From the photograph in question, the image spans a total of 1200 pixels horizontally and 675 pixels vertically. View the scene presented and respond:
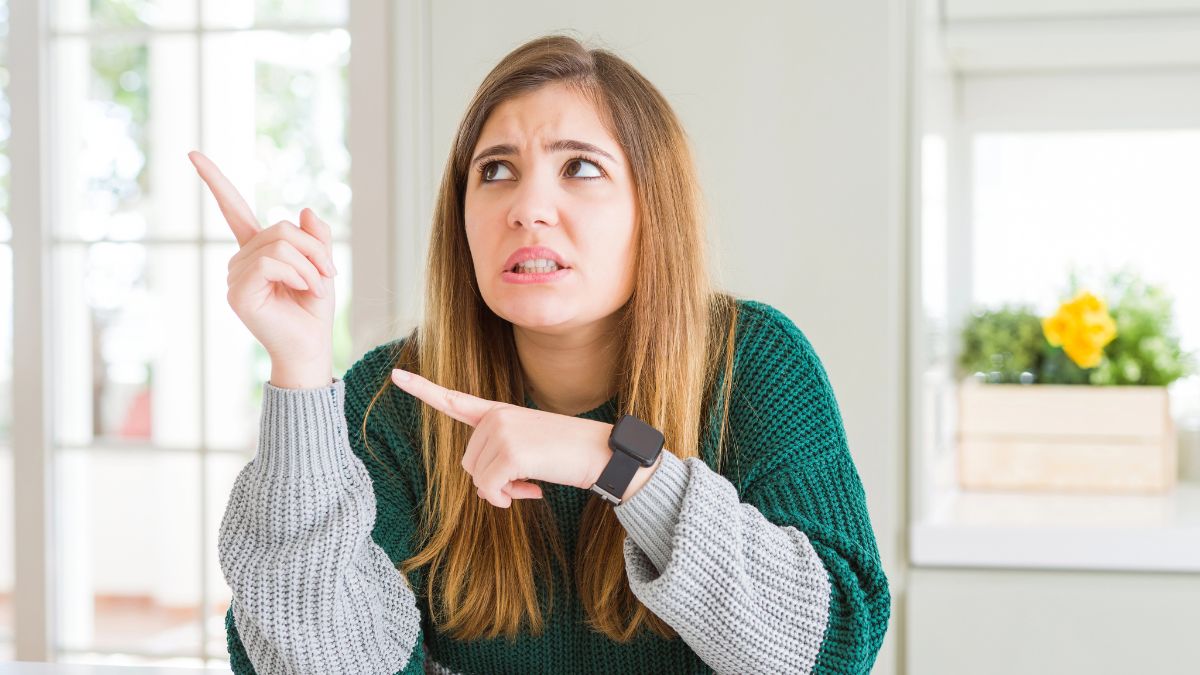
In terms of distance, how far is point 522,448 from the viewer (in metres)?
0.97

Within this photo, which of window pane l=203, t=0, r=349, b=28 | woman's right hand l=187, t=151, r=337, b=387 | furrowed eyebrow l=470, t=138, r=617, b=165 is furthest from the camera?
window pane l=203, t=0, r=349, b=28

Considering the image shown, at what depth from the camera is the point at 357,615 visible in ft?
3.42

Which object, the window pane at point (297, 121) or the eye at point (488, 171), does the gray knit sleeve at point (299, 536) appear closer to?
the eye at point (488, 171)

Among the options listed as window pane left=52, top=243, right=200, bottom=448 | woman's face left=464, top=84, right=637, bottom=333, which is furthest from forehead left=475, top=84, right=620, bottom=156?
window pane left=52, top=243, right=200, bottom=448

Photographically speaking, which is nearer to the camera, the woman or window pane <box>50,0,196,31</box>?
the woman

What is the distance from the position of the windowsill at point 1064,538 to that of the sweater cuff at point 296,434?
3.84 feet

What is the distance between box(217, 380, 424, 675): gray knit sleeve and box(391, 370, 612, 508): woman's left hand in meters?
0.10

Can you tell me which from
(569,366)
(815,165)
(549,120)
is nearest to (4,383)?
(815,165)

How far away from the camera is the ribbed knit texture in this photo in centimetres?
97

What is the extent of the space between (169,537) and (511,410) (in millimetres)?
4546

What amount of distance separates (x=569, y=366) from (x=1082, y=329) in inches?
50.3

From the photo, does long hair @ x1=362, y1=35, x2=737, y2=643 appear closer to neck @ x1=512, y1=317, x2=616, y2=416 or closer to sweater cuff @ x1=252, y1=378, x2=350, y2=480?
neck @ x1=512, y1=317, x2=616, y2=416

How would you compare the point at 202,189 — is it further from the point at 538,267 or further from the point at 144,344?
the point at 144,344

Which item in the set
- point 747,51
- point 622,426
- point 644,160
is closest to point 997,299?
point 747,51
